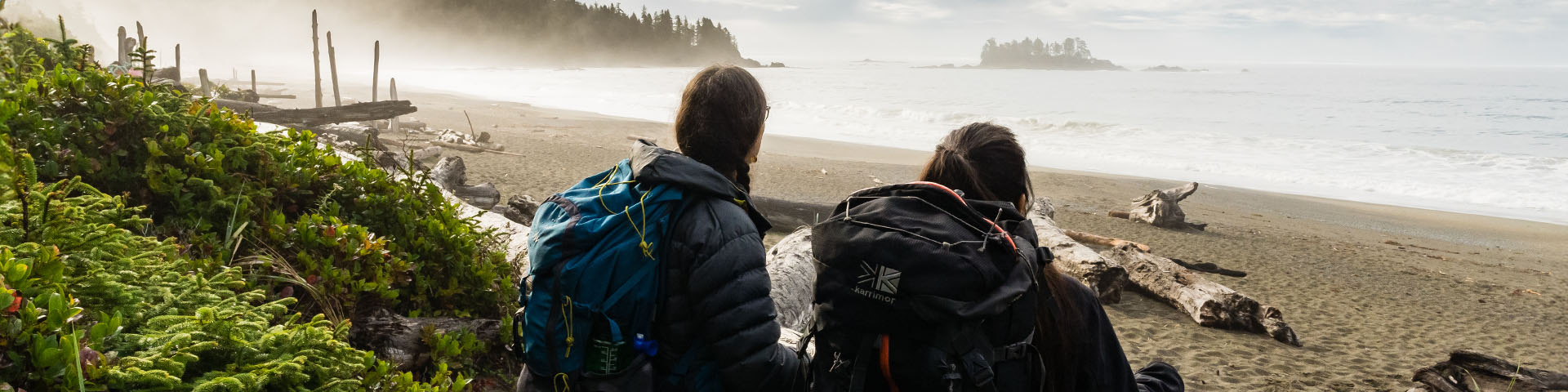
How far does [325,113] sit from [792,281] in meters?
10.5

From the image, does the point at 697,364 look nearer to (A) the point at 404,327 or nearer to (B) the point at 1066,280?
(B) the point at 1066,280

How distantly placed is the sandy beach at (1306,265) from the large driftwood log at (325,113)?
4.27 ft

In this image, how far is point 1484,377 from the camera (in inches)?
180

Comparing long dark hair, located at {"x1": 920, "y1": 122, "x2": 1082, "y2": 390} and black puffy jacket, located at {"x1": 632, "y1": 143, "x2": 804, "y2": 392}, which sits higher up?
long dark hair, located at {"x1": 920, "y1": 122, "x2": 1082, "y2": 390}

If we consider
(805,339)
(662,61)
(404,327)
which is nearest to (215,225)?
(404,327)

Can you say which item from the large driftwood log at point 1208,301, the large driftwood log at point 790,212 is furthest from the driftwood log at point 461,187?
the large driftwood log at point 1208,301

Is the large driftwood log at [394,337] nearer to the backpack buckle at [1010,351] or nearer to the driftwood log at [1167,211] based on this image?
the backpack buckle at [1010,351]

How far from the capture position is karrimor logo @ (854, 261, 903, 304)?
185cm

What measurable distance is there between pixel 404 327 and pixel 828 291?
1.42 metres

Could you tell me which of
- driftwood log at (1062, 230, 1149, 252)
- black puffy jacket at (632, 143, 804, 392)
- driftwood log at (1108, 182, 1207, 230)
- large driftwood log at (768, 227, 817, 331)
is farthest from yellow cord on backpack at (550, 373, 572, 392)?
driftwood log at (1108, 182, 1207, 230)

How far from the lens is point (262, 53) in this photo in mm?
81938

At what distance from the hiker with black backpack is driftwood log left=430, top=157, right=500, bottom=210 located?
609 centimetres

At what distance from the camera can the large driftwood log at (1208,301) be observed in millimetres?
6102

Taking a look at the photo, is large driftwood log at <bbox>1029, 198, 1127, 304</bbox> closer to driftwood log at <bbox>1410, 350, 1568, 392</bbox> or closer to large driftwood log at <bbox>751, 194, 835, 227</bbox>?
driftwood log at <bbox>1410, 350, 1568, 392</bbox>
